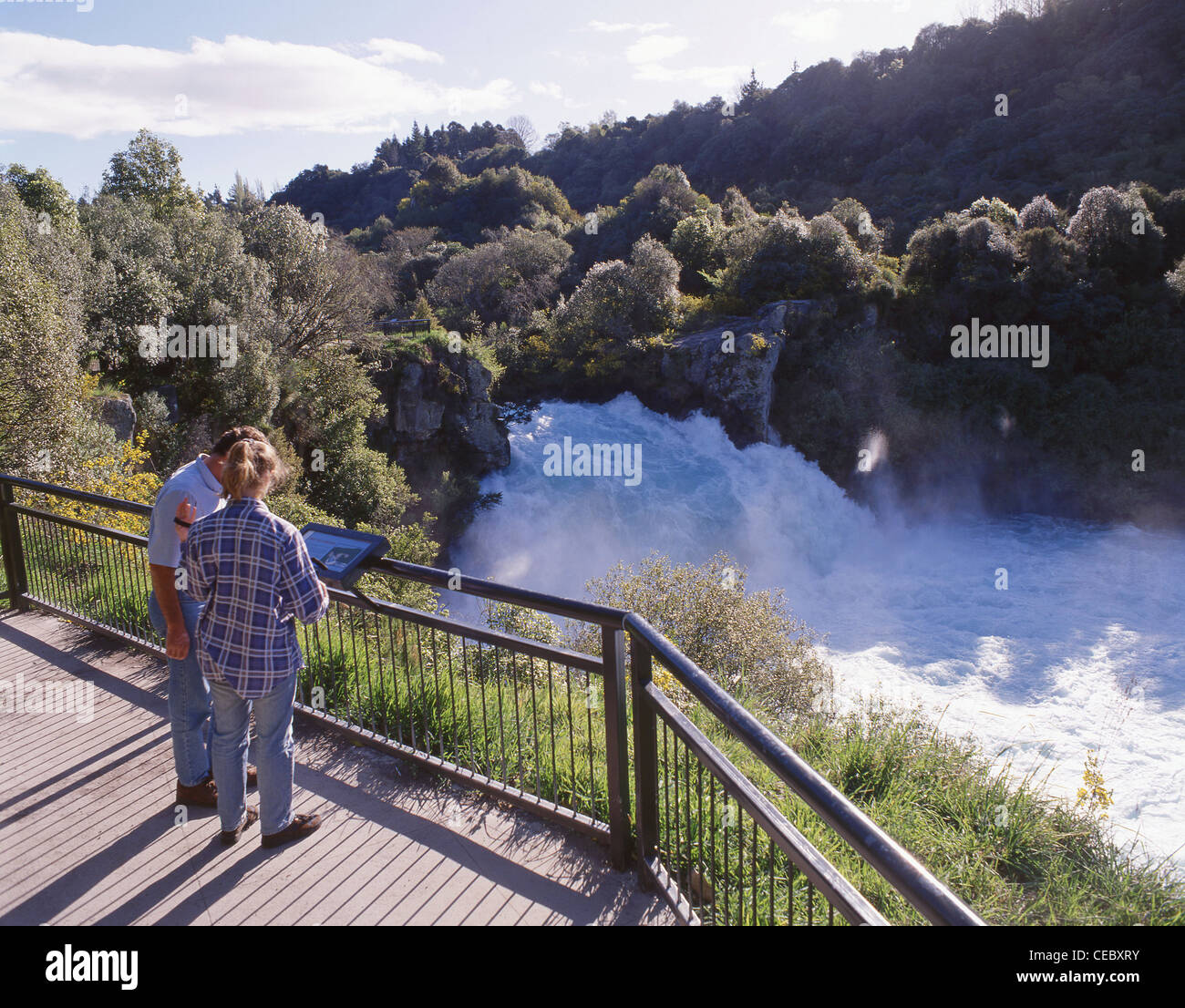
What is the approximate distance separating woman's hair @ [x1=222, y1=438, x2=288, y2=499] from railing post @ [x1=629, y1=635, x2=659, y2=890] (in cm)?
167

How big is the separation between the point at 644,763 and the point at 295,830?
5.42ft

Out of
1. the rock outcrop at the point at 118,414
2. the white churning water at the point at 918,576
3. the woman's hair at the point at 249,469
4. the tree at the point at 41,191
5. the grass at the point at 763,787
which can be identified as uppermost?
the tree at the point at 41,191

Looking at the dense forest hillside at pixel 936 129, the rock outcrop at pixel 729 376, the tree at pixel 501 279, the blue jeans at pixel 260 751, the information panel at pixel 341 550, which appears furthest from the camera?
the dense forest hillside at pixel 936 129

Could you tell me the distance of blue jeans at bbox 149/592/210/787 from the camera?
3.65m

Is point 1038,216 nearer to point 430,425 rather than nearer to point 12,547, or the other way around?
point 430,425

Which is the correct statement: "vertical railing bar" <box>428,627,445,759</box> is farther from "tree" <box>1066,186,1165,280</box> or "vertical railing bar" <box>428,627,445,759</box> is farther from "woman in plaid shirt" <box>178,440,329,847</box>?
"tree" <box>1066,186,1165,280</box>

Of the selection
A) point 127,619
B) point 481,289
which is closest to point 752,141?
point 481,289

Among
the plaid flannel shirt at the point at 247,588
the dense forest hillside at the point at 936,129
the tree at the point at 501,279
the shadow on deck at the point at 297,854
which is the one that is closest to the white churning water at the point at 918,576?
the tree at the point at 501,279

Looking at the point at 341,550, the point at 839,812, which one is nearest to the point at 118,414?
the point at 341,550

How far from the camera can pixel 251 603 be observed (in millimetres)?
3117

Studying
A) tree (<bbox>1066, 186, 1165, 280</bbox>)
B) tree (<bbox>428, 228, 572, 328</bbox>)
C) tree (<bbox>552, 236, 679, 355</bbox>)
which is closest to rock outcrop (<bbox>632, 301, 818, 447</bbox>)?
tree (<bbox>552, 236, 679, 355</bbox>)

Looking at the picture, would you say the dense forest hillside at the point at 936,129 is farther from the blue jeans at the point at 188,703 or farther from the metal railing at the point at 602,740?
the blue jeans at the point at 188,703

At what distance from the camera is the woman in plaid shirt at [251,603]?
3.10 metres
